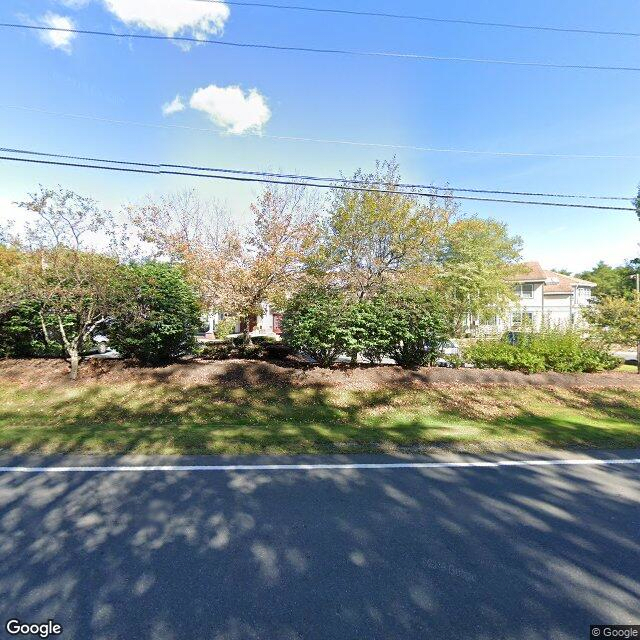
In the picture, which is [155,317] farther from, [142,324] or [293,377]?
[293,377]

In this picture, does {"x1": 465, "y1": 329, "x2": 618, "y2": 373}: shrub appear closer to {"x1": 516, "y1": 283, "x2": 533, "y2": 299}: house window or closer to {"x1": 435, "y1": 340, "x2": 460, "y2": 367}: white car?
{"x1": 435, "y1": 340, "x2": 460, "y2": 367}: white car

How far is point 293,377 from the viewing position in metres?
10.4

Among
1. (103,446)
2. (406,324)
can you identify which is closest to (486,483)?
(103,446)

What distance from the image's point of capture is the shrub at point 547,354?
11172 mm

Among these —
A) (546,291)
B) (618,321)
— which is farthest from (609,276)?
(618,321)

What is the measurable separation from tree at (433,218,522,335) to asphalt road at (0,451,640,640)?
17.6m

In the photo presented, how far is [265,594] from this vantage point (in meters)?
2.53

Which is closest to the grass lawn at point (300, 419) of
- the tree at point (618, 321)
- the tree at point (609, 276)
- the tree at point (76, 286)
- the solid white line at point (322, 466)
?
the solid white line at point (322, 466)

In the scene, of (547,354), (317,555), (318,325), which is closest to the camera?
(317,555)

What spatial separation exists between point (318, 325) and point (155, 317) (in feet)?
16.0

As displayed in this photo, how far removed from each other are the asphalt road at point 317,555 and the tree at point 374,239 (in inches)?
352

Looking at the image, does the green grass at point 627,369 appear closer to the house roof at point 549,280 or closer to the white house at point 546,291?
the white house at point 546,291

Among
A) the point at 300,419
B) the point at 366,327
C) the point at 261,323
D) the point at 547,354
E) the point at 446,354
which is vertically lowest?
the point at 300,419

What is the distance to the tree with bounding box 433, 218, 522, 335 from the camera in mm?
21506
